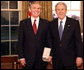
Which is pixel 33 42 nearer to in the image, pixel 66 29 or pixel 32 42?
pixel 32 42

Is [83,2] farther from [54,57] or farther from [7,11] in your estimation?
A: [54,57]

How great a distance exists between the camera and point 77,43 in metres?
2.65

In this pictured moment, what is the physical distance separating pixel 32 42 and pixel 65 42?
1.42 ft

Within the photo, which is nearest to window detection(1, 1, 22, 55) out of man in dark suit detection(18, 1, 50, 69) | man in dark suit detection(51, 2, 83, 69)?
man in dark suit detection(18, 1, 50, 69)

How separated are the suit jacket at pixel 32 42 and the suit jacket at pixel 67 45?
0.45 ft

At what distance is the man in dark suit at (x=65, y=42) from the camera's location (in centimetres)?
268

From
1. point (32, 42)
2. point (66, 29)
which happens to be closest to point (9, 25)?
point (32, 42)

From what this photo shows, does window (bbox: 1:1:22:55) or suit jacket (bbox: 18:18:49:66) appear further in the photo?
window (bbox: 1:1:22:55)

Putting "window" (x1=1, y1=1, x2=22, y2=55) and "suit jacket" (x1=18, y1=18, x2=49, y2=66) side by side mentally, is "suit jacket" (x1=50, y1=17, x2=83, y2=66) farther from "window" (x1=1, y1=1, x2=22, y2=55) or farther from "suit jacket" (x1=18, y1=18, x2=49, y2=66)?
"window" (x1=1, y1=1, x2=22, y2=55)

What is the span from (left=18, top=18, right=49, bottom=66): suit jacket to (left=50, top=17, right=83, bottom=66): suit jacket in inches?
5.4

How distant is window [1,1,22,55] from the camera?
219 inches

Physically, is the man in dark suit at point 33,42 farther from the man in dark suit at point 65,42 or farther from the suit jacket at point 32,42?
the man in dark suit at point 65,42

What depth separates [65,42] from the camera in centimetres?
269

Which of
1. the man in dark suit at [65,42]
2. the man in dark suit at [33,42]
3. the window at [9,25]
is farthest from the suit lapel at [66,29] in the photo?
the window at [9,25]
